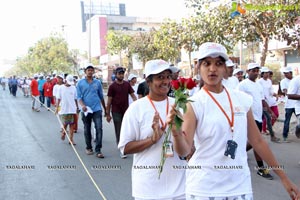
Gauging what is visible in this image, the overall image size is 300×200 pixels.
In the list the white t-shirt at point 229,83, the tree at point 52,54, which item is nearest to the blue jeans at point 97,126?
the white t-shirt at point 229,83

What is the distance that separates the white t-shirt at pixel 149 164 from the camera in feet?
9.11

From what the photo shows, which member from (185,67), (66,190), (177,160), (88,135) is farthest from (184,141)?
(185,67)

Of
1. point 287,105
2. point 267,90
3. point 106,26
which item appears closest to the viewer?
point 287,105

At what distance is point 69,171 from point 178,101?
16.1 ft

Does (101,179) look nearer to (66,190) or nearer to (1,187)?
(66,190)

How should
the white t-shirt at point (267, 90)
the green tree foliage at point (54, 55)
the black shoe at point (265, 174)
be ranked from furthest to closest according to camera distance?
the green tree foliage at point (54, 55), the white t-shirt at point (267, 90), the black shoe at point (265, 174)

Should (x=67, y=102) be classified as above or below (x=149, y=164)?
below

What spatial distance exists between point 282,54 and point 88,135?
68.2 ft

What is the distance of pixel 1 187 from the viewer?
5.85 m

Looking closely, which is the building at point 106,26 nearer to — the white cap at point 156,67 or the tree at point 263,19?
the tree at point 263,19

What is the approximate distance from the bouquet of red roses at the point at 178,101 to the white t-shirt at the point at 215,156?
0.09 meters

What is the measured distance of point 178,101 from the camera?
88.9 inches

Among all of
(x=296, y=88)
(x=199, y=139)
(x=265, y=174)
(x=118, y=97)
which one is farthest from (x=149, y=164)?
(x=296, y=88)

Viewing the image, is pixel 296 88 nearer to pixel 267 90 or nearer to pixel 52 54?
pixel 267 90
